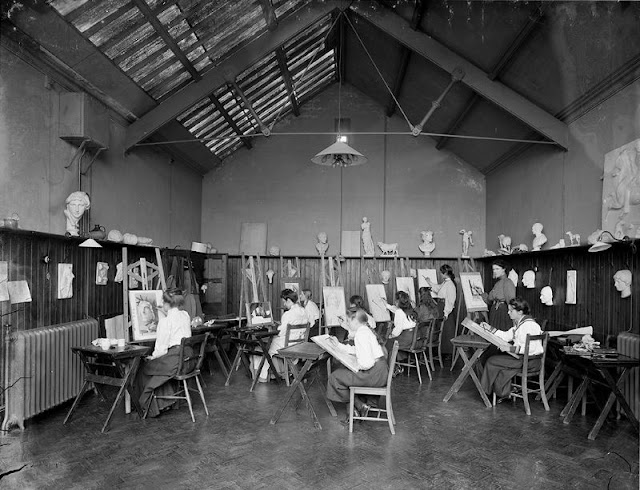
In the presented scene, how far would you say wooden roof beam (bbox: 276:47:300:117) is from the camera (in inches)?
→ 379

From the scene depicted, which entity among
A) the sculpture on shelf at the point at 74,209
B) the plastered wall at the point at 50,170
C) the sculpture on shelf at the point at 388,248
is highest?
the plastered wall at the point at 50,170

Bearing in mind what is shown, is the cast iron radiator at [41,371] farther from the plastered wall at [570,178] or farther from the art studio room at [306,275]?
the plastered wall at [570,178]

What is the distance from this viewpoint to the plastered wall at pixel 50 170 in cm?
558

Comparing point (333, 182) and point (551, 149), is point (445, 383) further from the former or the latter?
point (333, 182)

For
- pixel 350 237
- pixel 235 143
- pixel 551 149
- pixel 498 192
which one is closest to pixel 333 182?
pixel 350 237

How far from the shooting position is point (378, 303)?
9.88 m

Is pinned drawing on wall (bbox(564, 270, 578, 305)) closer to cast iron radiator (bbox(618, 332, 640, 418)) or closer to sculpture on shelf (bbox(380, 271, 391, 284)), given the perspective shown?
cast iron radiator (bbox(618, 332, 640, 418))

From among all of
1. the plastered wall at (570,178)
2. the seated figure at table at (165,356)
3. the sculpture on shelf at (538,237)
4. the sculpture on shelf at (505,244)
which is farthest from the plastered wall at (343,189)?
the seated figure at table at (165,356)

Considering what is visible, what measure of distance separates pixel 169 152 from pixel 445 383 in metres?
6.98

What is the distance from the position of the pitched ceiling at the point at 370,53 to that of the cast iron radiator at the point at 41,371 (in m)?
3.33

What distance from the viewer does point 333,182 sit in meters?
12.5


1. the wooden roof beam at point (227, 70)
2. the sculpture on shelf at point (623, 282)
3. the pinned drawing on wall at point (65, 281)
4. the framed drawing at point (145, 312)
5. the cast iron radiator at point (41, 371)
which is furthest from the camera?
the wooden roof beam at point (227, 70)

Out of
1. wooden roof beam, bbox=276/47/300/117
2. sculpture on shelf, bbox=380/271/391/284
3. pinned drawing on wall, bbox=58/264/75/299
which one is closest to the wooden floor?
pinned drawing on wall, bbox=58/264/75/299

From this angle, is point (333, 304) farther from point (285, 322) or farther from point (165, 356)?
point (165, 356)
